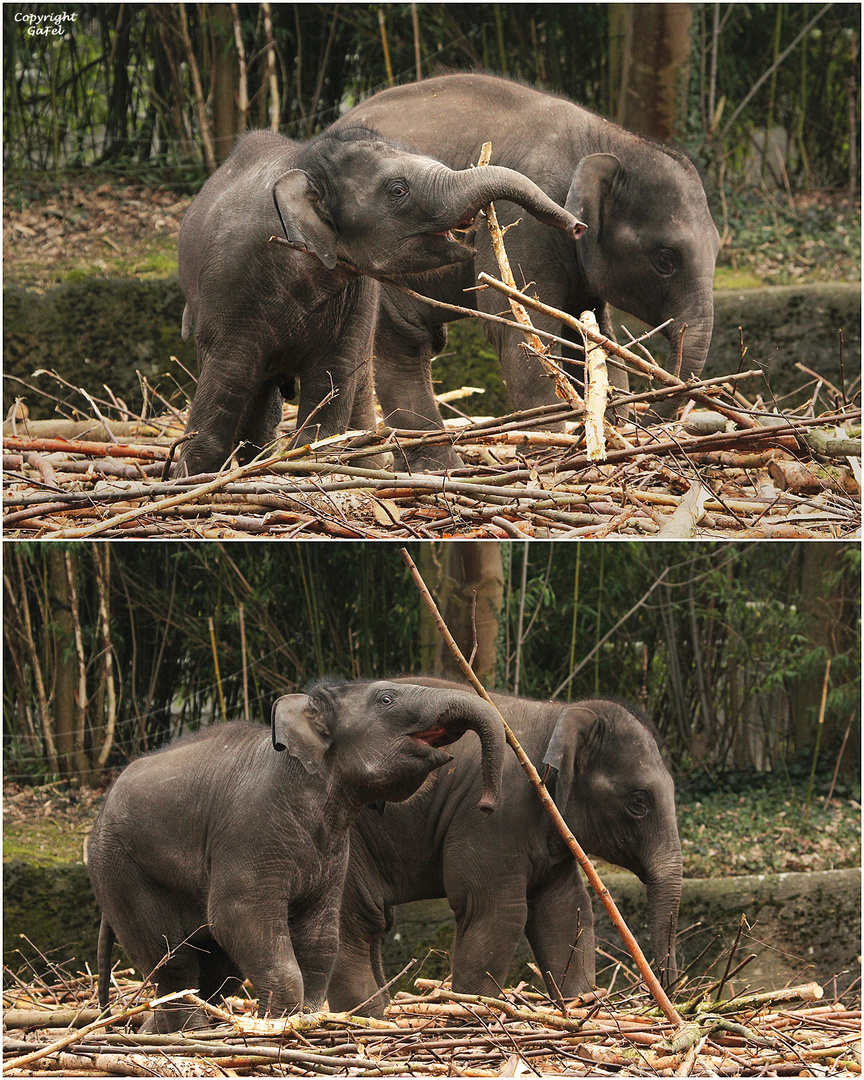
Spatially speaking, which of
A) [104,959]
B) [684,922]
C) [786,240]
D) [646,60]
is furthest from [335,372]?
[786,240]

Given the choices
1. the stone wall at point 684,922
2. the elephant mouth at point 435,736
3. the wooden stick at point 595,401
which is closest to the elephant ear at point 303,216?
the wooden stick at point 595,401

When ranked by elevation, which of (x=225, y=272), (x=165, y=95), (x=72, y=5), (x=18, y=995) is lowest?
(x=18, y=995)

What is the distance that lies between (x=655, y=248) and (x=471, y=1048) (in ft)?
6.74

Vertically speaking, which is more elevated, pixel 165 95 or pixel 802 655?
pixel 165 95

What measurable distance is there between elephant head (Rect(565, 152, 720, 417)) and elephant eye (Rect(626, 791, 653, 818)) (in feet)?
3.40

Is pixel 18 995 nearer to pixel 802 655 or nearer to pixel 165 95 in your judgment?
pixel 802 655

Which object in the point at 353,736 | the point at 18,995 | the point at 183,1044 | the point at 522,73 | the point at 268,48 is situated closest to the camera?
the point at 183,1044

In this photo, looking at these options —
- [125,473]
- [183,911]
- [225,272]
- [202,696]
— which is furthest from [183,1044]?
[202,696]

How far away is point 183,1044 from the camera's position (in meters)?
2.74

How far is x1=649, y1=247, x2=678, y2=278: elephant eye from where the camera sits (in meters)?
3.59

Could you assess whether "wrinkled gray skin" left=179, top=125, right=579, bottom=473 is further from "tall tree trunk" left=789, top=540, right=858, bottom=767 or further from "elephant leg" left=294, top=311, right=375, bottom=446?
"tall tree trunk" left=789, top=540, right=858, bottom=767

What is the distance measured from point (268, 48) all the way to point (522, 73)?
1.38 metres

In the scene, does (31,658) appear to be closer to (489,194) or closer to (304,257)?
(304,257)

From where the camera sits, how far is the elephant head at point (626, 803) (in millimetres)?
3633
